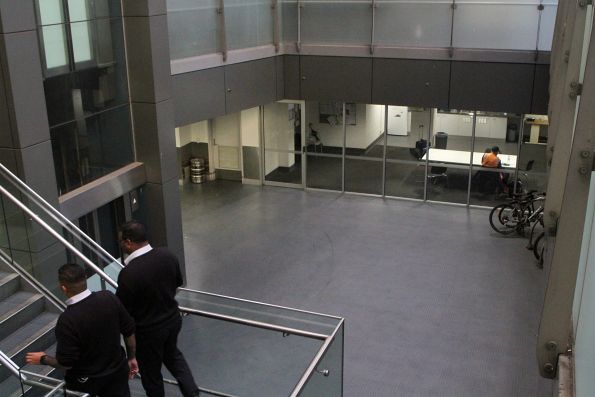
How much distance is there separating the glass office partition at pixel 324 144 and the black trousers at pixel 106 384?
38.6 feet

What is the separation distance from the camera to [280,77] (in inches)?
589

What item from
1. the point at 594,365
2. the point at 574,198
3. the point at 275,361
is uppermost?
the point at 574,198

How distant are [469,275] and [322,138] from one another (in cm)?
615

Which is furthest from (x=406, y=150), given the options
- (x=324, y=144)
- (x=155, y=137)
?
(x=155, y=137)

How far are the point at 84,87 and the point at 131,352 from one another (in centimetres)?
501

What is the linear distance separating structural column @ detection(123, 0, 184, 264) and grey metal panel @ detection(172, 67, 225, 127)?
2.01 m

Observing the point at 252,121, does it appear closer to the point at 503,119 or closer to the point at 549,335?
the point at 503,119

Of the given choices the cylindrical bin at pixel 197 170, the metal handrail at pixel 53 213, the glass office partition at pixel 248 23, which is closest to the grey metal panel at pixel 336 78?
the glass office partition at pixel 248 23

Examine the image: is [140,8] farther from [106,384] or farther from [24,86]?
[106,384]

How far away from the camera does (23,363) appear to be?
5.13 meters

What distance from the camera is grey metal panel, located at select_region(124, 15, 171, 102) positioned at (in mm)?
9005

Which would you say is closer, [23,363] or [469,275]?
[23,363]

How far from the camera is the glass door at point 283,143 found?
52.2ft

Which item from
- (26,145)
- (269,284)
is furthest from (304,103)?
(26,145)
